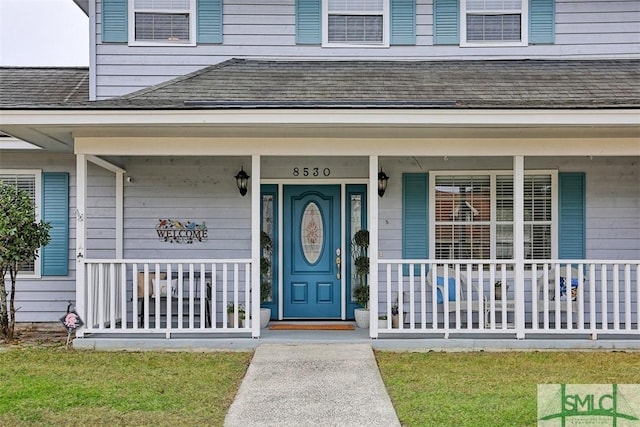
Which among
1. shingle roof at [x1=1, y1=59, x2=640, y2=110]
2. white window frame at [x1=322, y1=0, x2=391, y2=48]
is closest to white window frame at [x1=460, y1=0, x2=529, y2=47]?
shingle roof at [x1=1, y1=59, x2=640, y2=110]

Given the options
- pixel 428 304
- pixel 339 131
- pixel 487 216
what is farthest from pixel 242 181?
pixel 487 216

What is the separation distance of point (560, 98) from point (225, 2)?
15.0 ft

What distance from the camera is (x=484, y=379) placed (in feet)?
17.5

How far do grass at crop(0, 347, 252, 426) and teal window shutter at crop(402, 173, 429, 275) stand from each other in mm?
2785

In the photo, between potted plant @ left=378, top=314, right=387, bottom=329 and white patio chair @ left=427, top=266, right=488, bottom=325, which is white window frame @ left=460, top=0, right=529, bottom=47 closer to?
white patio chair @ left=427, top=266, right=488, bottom=325

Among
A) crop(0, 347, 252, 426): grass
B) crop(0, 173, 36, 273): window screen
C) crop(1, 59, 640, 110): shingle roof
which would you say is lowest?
crop(0, 347, 252, 426): grass

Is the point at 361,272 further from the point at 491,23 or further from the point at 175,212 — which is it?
the point at 491,23

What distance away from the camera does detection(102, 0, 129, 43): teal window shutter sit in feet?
26.8

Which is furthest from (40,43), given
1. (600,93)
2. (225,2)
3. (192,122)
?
(600,93)

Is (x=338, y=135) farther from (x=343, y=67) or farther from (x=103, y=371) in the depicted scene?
(x=103, y=371)

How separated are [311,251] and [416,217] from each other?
1.49 m

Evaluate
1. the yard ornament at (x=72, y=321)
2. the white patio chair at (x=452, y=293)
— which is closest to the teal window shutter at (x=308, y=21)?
the white patio chair at (x=452, y=293)

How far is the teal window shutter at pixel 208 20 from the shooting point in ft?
27.0

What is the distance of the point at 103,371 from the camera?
18.6 ft
